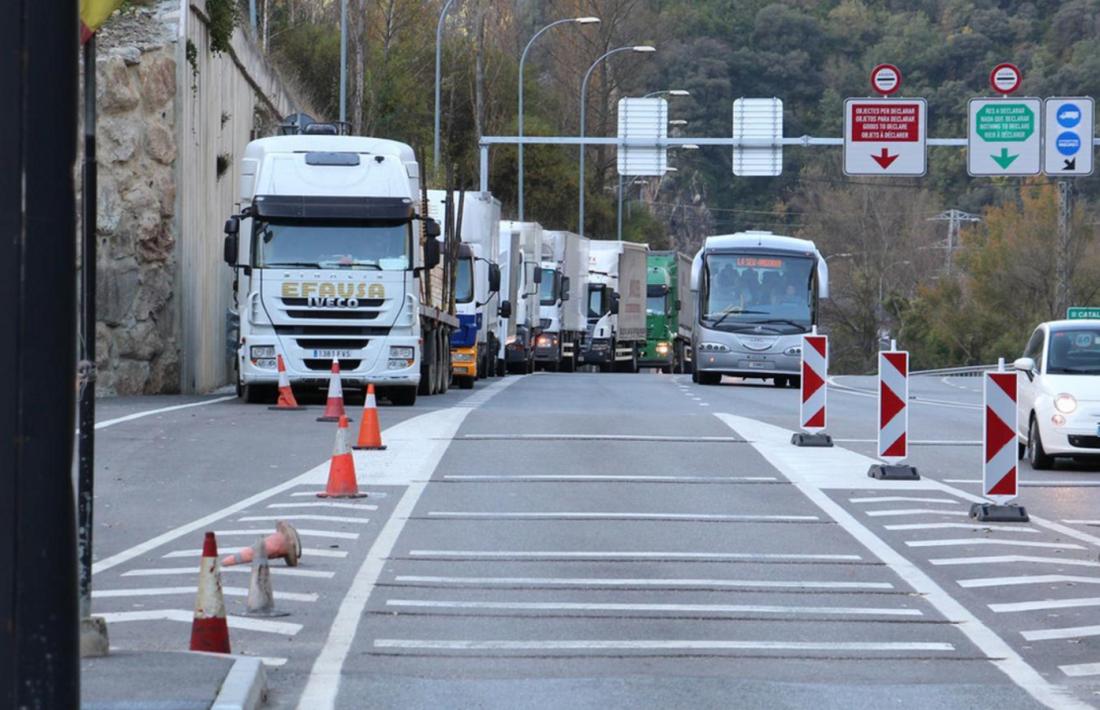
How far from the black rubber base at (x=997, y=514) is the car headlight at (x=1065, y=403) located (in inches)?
209

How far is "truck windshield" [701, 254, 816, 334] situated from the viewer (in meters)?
41.5

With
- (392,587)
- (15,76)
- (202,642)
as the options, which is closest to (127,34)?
(392,587)

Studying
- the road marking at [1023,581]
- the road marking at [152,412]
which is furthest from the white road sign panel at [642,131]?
the road marking at [1023,581]

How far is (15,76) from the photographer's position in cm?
430

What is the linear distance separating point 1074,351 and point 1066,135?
19.0 metres

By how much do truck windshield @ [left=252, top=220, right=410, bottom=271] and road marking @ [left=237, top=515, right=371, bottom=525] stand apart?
1271cm

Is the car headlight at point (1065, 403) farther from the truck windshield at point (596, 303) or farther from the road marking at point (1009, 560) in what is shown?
→ the truck windshield at point (596, 303)

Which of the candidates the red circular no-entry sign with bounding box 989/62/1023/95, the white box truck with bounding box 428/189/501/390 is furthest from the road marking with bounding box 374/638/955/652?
the red circular no-entry sign with bounding box 989/62/1023/95

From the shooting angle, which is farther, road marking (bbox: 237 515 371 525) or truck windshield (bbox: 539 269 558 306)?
truck windshield (bbox: 539 269 558 306)

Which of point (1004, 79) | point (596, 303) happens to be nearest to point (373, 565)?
point (1004, 79)

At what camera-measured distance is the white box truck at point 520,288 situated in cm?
4431

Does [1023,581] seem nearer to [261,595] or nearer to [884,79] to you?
[261,595]

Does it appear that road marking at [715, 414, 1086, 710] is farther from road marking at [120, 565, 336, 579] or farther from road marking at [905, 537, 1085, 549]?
road marking at [120, 565, 336, 579]

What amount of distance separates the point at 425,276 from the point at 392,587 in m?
18.5
